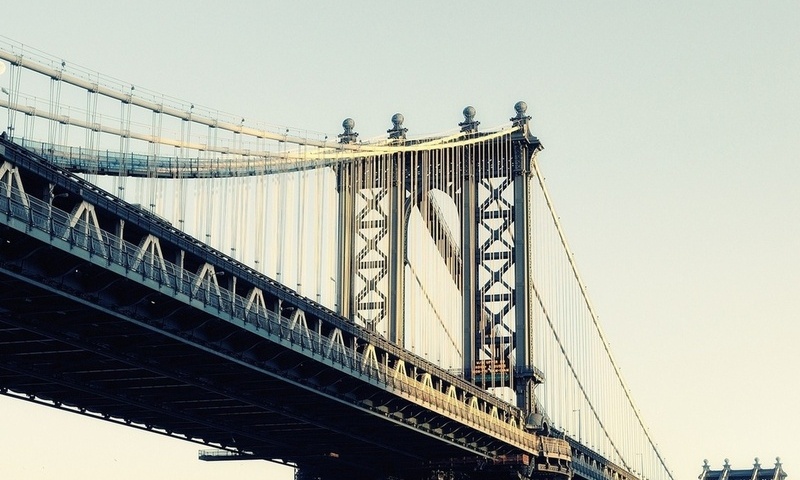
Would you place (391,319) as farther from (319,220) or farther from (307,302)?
(307,302)

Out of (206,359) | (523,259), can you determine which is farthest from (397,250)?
(206,359)

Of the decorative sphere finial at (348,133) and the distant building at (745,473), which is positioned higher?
the decorative sphere finial at (348,133)

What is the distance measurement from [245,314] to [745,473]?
112 m

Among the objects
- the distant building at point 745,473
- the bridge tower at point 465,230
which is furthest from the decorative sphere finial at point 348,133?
the distant building at point 745,473

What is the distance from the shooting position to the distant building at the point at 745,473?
157625 mm

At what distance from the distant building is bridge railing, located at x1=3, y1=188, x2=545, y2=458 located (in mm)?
73796

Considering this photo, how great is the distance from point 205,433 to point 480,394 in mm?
16126

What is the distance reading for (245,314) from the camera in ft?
189

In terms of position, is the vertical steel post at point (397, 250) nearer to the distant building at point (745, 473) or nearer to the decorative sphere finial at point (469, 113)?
the decorative sphere finial at point (469, 113)

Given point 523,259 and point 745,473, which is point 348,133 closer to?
point 523,259

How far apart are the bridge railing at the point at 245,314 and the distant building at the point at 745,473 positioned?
242ft

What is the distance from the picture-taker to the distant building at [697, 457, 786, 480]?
157625 millimetres

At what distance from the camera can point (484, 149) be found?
9619 centimetres

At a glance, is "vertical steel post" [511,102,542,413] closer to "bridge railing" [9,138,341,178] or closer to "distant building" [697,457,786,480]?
"bridge railing" [9,138,341,178]
